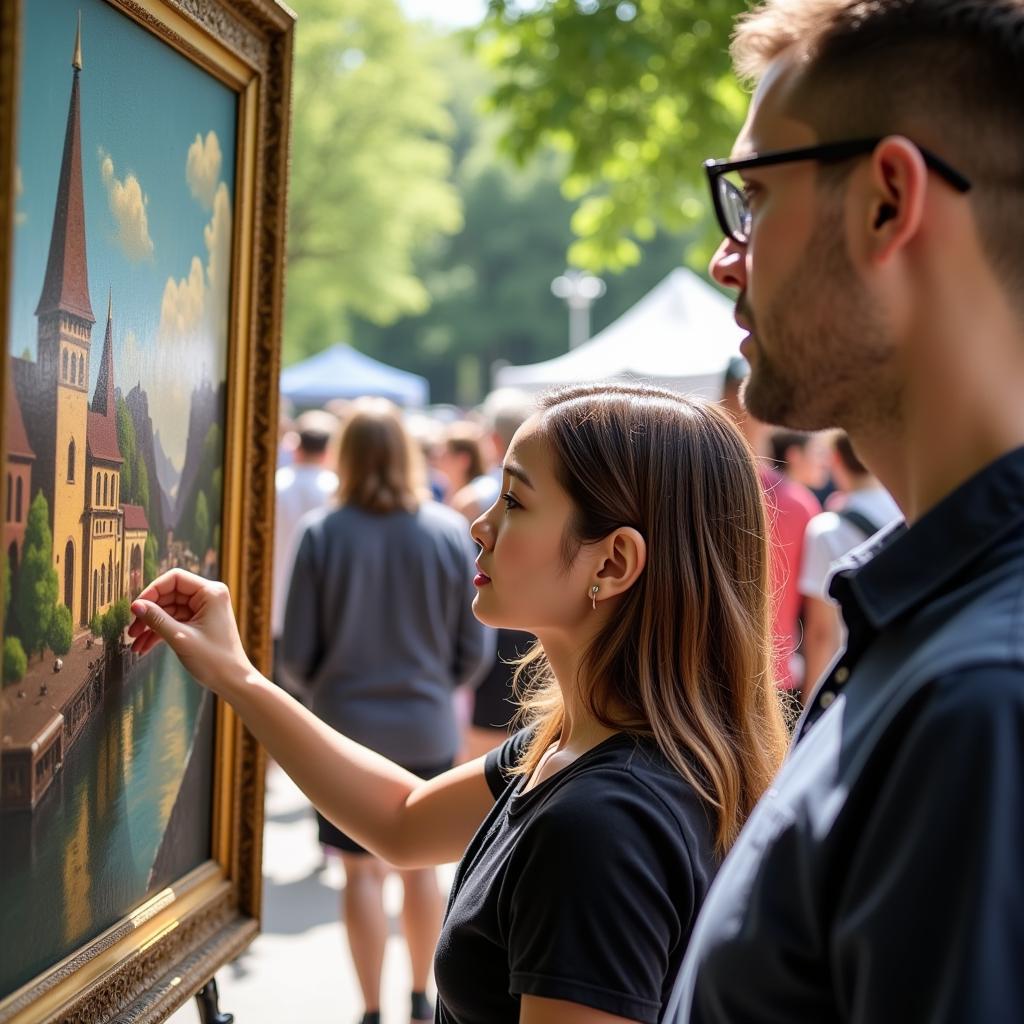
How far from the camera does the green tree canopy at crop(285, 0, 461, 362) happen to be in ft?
85.6

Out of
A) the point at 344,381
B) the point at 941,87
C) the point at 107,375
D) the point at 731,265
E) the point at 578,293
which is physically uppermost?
the point at 578,293

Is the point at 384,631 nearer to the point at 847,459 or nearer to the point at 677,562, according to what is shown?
the point at 847,459

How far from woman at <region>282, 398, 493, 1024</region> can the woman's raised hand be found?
276cm

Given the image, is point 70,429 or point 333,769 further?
point 333,769

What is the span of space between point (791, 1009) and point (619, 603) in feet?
3.01

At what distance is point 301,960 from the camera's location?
517 centimetres

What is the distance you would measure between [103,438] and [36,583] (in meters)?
0.23

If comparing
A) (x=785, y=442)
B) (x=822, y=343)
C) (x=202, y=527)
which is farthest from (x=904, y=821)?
(x=785, y=442)

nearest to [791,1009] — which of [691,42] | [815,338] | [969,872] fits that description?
[969,872]

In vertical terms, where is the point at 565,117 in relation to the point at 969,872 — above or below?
above

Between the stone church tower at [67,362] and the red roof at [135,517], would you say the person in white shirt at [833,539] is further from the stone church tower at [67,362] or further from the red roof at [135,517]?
the stone church tower at [67,362]

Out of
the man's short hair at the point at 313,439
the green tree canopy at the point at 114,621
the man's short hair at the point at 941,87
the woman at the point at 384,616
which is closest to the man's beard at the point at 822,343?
the man's short hair at the point at 941,87

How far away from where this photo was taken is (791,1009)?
1.04 m

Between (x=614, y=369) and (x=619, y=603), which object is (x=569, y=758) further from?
(x=614, y=369)
